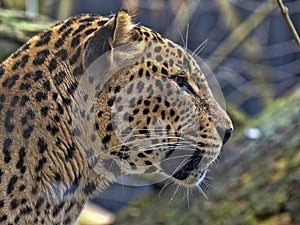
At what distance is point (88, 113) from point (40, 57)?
12.2 inches

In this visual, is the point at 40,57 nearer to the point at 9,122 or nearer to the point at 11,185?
the point at 9,122

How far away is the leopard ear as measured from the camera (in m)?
2.87

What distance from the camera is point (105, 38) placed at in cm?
288

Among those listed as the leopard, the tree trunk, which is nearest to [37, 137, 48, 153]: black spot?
the leopard

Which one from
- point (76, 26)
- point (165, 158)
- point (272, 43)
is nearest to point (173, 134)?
point (165, 158)

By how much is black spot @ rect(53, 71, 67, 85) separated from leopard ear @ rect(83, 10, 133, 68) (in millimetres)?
112

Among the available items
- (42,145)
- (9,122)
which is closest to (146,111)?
(42,145)

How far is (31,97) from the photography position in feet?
9.64

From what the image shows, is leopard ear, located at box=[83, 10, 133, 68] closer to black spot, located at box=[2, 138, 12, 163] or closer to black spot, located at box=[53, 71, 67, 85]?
black spot, located at box=[53, 71, 67, 85]

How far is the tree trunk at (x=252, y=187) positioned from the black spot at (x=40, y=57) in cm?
183

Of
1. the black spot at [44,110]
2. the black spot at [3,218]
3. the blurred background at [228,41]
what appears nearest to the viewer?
the black spot at [3,218]

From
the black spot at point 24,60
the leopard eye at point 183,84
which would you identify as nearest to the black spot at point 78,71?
the black spot at point 24,60

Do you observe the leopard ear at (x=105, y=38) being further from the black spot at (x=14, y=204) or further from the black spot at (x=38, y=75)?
the black spot at (x=14, y=204)

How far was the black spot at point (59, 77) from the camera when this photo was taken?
117 inches
